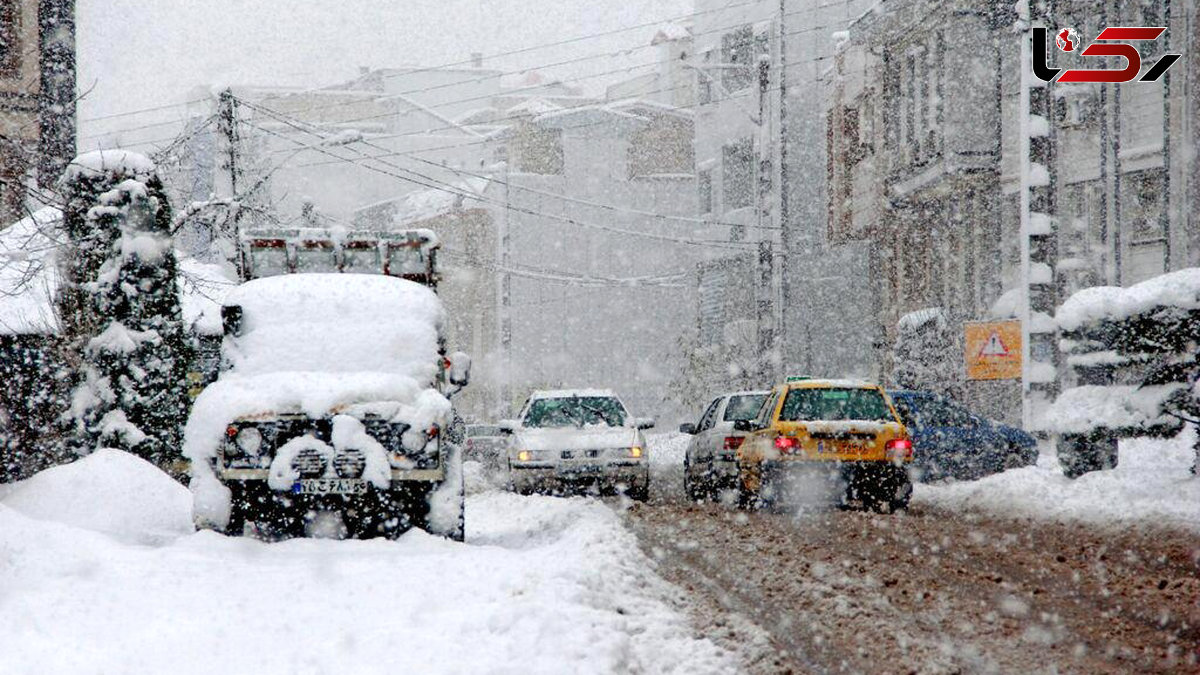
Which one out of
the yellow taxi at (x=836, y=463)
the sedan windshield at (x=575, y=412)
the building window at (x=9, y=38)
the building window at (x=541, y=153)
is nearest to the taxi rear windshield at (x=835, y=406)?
the yellow taxi at (x=836, y=463)

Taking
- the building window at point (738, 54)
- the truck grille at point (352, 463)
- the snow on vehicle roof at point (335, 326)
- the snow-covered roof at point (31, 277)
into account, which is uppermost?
the building window at point (738, 54)

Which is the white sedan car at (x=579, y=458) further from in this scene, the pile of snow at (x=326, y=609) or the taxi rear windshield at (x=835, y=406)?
the pile of snow at (x=326, y=609)

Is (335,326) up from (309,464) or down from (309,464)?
up

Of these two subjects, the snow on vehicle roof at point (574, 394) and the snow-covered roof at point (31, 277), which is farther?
the snow on vehicle roof at point (574, 394)

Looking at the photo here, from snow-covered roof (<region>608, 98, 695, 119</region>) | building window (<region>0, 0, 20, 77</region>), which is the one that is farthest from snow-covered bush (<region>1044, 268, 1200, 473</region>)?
snow-covered roof (<region>608, 98, 695, 119</region>)

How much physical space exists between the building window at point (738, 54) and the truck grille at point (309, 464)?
3927cm

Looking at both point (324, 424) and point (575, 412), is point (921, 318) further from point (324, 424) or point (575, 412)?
point (324, 424)

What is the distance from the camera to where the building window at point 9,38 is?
2617 centimetres

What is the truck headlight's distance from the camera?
10.4m

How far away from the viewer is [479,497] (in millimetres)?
19609

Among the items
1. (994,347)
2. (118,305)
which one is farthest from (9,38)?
(994,347)

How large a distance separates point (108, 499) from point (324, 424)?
215 cm

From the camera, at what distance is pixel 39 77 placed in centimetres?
2675

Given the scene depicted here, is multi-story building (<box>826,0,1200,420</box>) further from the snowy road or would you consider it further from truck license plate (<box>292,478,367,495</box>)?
truck license plate (<box>292,478,367,495</box>)
